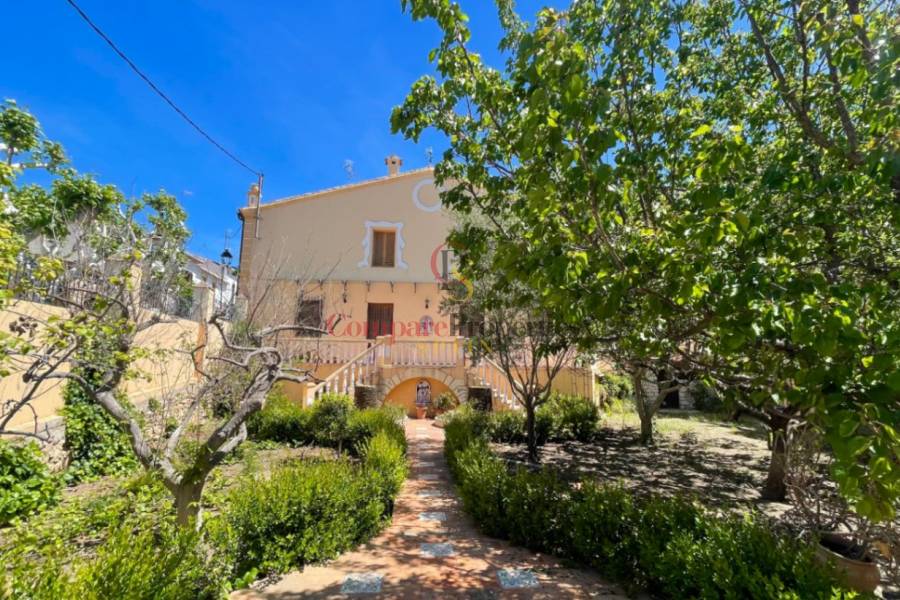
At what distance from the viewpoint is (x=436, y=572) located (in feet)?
13.5

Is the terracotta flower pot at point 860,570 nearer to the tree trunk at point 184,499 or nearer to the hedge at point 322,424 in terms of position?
the tree trunk at point 184,499

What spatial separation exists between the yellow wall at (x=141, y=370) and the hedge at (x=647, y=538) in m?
4.20

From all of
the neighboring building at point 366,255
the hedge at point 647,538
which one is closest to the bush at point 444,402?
the neighboring building at point 366,255

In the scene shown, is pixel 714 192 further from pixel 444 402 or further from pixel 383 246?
pixel 383 246

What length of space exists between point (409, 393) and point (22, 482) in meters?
9.95

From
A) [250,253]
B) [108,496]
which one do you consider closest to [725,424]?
[108,496]

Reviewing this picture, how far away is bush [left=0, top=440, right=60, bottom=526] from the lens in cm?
478

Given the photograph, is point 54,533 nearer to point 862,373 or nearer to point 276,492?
point 276,492

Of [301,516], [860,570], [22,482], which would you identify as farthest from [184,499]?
[860,570]

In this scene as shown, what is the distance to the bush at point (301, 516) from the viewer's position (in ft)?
12.8

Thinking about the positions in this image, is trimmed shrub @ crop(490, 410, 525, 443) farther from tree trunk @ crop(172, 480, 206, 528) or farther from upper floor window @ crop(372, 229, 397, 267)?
upper floor window @ crop(372, 229, 397, 267)

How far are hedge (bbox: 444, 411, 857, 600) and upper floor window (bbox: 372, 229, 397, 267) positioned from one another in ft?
37.1

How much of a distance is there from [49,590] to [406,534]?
357 cm

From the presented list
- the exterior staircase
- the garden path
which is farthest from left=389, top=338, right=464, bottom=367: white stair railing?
the garden path
